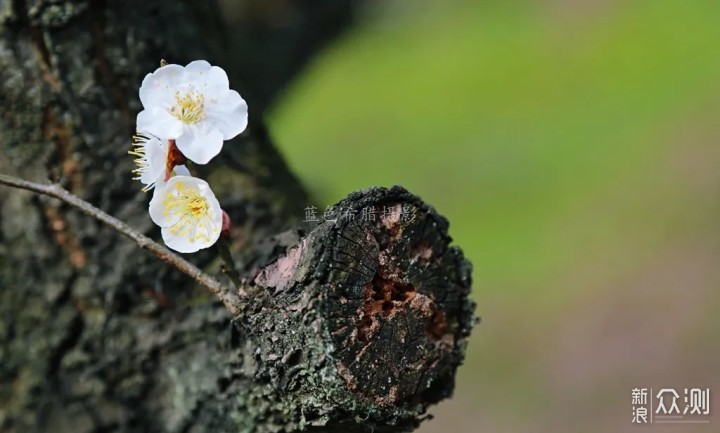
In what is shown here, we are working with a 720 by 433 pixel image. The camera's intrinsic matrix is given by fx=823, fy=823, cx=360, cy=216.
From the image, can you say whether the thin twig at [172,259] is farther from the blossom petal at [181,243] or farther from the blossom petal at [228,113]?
the blossom petal at [228,113]

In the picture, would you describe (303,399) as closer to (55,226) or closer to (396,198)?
(396,198)

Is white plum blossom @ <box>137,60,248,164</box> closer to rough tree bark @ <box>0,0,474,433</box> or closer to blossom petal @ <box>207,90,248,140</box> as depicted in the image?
A: blossom petal @ <box>207,90,248,140</box>

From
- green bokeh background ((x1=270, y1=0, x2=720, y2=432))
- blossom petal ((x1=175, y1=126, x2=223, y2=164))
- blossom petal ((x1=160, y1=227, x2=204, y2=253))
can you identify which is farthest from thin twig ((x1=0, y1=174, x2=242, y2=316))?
green bokeh background ((x1=270, y1=0, x2=720, y2=432))

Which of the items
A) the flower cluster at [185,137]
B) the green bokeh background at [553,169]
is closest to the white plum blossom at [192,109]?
the flower cluster at [185,137]

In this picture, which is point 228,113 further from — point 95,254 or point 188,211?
point 95,254

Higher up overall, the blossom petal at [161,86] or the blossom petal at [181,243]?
the blossom petal at [161,86]

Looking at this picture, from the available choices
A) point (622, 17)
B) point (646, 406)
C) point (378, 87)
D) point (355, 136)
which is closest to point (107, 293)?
point (646, 406)
